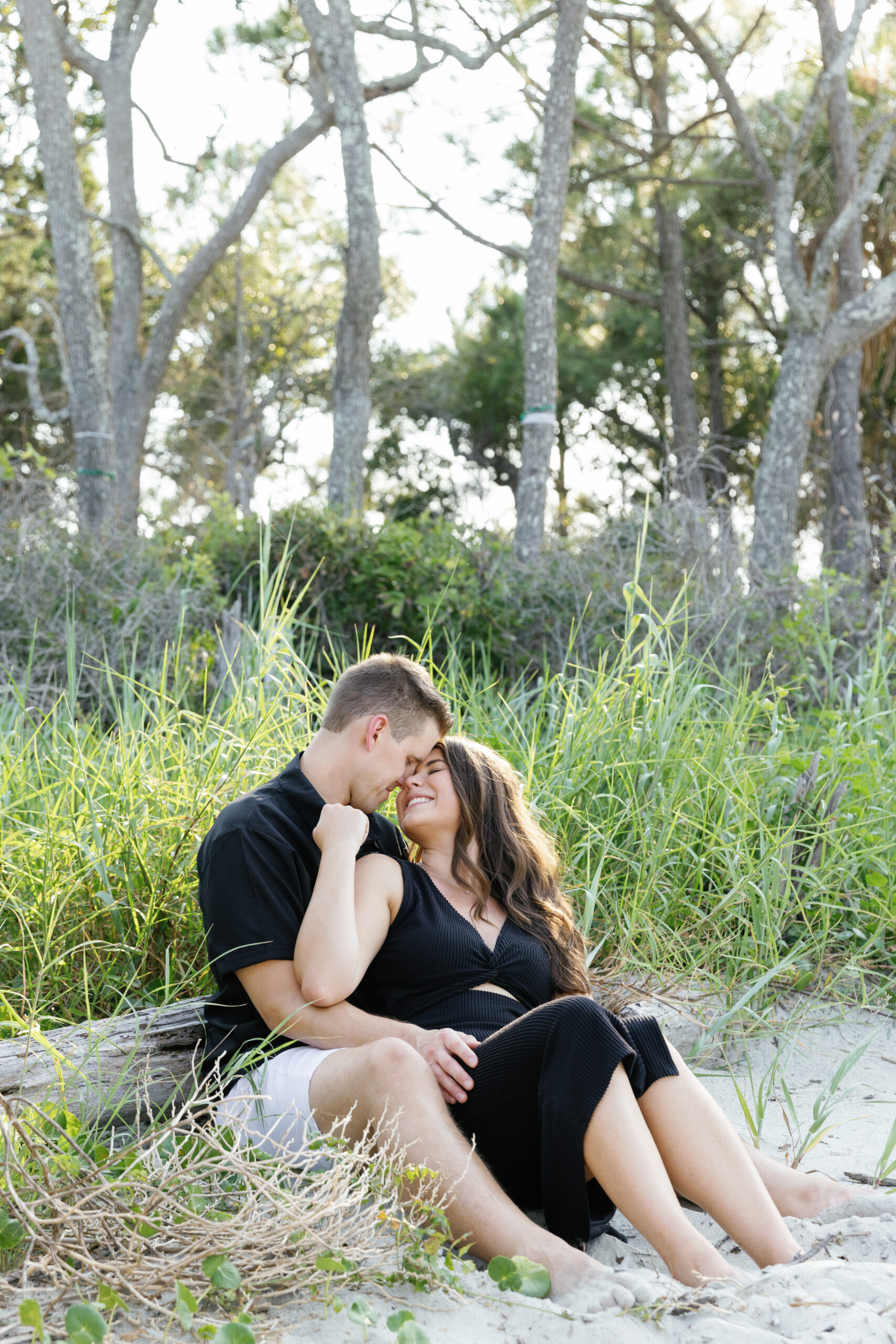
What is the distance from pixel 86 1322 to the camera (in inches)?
58.4

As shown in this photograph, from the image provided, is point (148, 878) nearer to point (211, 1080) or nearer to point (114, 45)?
point (211, 1080)

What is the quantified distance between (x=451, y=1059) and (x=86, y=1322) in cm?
90

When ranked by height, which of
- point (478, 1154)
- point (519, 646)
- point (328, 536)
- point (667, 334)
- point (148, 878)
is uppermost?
point (667, 334)

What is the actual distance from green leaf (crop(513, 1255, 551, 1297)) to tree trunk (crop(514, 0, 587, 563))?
587cm

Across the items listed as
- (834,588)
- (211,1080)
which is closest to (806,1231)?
(211,1080)

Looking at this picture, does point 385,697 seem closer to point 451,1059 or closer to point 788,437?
point 451,1059

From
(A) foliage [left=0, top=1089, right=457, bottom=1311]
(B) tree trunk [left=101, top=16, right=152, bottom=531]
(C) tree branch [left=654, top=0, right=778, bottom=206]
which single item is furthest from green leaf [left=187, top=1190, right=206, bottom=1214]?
(C) tree branch [left=654, top=0, right=778, bottom=206]

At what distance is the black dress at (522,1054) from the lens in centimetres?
214

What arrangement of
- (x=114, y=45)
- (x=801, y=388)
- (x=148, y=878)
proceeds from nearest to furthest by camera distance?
(x=148, y=878) < (x=801, y=388) < (x=114, y=45)

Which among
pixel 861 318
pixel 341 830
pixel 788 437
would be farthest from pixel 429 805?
pixel 861 318

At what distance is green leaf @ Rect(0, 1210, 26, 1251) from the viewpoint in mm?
1731

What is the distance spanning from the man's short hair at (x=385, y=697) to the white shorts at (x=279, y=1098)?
0.77 m

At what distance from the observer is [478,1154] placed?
87.1 inches

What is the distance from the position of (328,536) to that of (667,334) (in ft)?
23.1
